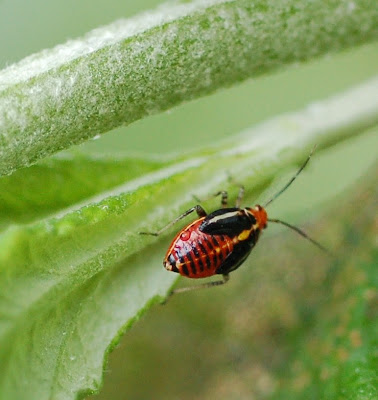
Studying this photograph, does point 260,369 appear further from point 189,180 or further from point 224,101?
point 224,101

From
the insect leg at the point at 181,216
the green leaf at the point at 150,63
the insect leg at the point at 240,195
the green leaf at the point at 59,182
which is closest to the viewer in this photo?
the green leaf at the point at 150,63

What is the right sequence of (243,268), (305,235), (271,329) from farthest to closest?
(243,268), (305,235), (271,329)

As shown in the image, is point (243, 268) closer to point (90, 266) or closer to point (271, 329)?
point (271, 329)

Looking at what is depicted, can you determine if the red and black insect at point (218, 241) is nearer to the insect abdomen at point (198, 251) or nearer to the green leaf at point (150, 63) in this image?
the insect abdomen at point (198, 251)

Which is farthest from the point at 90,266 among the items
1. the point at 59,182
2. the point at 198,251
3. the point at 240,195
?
→ the point at 198,251

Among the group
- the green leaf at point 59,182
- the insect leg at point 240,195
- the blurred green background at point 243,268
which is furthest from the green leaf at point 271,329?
the green leaf at point 59,182

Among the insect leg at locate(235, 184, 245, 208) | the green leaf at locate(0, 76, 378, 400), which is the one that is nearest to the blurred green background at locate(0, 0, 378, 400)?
the green leaf at locate(0, 76, 378, 400)

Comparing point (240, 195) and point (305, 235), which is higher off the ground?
point (305, 235)
